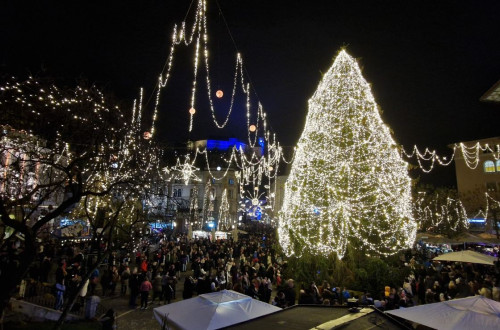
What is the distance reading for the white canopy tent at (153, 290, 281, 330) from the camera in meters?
6.24

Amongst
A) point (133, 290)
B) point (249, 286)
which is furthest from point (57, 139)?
point (249, 286)

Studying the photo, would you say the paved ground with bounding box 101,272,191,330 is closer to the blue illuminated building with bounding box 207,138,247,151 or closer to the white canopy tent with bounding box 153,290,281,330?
the white canopy tent with bounding box 153,290,281,330

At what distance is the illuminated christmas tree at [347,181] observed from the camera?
45.0ft

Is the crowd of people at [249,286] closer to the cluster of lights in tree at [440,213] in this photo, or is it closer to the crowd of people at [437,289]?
the crowd of people at [437,289]

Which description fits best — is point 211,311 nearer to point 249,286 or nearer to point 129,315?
point 249,286

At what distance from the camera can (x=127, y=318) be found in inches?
438

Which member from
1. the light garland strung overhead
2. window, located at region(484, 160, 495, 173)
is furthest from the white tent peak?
window, located at region(484, 160, 495, 173)

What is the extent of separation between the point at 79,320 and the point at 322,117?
12547mm

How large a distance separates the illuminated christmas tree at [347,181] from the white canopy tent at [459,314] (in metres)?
7.19

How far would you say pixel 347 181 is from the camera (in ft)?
45.7

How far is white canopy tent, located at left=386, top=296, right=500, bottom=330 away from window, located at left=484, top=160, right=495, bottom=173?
41.6 m

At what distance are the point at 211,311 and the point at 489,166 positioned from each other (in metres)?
45.1

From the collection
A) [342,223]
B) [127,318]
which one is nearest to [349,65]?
[342,223]

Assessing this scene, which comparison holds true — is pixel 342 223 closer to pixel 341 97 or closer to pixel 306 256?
pixel 306 256
